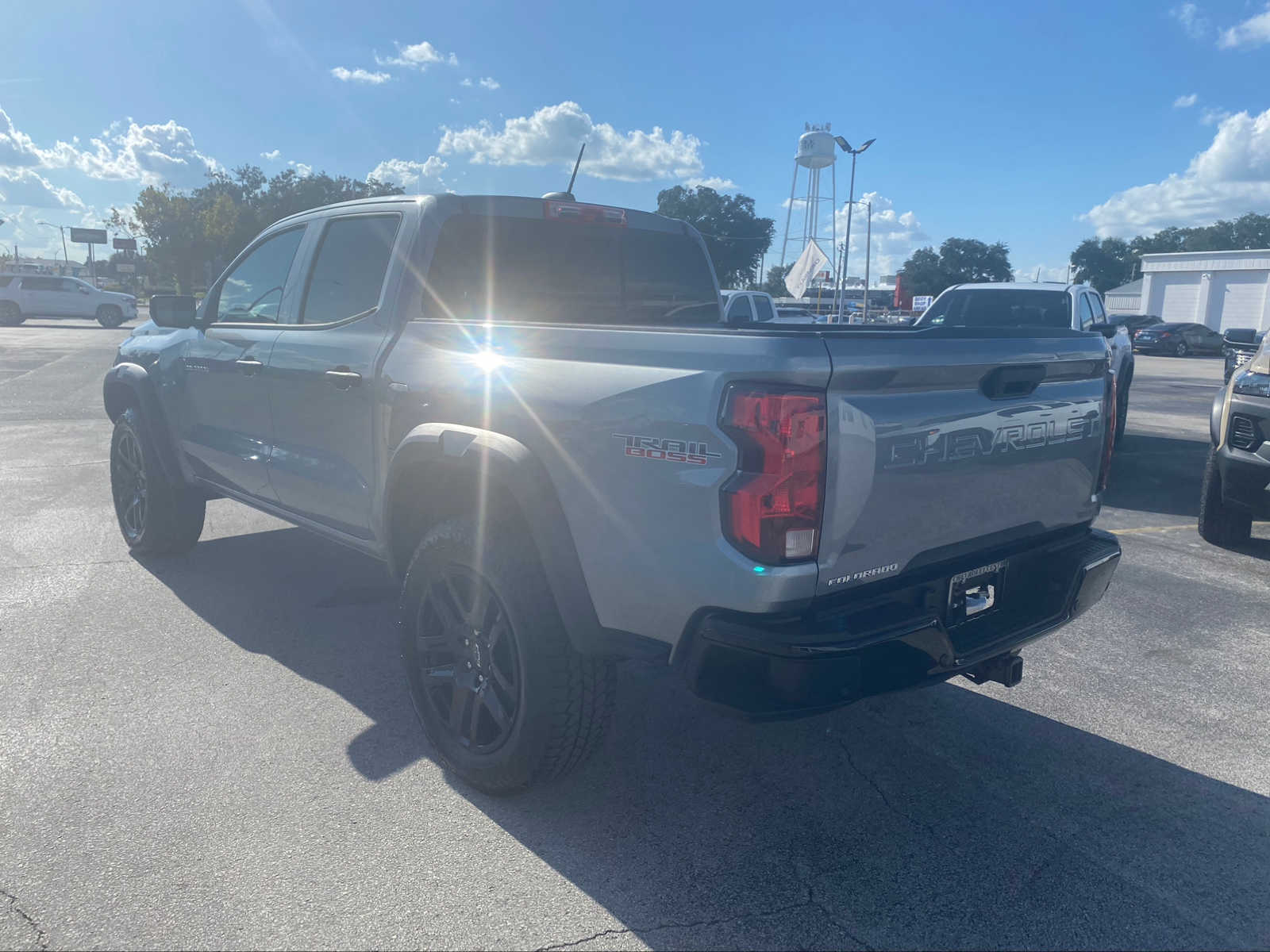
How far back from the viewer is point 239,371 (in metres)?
4.58

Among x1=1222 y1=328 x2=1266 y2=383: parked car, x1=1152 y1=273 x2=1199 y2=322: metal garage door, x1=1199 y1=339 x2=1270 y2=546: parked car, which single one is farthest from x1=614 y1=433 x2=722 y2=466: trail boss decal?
x1=1152 y1=273 x2=1199 y2=322: metal garage door

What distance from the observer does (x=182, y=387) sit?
5.16 m

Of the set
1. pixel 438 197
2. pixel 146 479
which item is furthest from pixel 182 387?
pixel 438 197

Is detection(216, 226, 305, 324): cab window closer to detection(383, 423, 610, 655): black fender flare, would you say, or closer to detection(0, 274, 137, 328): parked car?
detection(383, 423, 610, 655): black fender flare

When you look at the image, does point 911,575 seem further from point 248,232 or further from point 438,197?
point 248,232

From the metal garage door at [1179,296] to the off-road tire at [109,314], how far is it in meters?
53.7

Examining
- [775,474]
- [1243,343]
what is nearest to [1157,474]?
[1243,343]

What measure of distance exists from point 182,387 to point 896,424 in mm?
4128

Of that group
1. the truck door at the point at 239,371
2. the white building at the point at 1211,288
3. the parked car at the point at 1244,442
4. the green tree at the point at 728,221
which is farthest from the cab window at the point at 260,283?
the green tree at the point at 728,221

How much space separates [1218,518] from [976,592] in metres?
4.79

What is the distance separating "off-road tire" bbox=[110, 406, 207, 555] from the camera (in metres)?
5.46

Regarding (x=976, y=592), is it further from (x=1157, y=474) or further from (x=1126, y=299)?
(x=1126, y=299)

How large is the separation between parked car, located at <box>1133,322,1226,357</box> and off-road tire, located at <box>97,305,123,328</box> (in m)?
38.2

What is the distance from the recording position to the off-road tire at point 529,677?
2.84m
